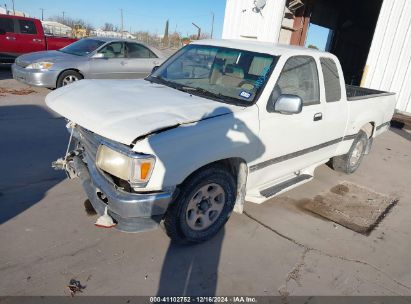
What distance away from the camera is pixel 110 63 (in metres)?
9.59

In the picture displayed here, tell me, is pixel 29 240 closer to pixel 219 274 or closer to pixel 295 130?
pixel 219 274

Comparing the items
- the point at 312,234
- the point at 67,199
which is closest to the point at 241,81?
the point at 312,234

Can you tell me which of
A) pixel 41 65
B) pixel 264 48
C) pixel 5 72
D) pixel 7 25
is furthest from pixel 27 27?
pixel 264 48

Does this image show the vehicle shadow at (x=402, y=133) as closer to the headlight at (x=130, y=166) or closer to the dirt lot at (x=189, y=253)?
the dirt lot at (x=189, y=253)

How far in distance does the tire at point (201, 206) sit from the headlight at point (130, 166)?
43cm

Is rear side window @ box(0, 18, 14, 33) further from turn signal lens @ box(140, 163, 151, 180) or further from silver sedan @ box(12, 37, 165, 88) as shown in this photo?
turn signal lens @ box(140, 163, 151, 180)

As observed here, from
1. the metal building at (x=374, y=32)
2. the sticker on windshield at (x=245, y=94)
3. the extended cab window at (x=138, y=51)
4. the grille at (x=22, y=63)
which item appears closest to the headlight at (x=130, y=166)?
the sticker on windshield at (x=245, y=94)

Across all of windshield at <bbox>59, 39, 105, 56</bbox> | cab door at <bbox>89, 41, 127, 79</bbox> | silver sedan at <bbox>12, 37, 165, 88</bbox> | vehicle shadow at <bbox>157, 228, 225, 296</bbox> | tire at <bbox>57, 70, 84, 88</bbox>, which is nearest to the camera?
vehicle shadow at <bbox>157, 228, 225, 296</bbox>

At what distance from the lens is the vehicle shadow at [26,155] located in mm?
3945

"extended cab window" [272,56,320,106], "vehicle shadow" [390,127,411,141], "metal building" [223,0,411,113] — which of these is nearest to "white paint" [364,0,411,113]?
"metal building" [223,0,411,113]

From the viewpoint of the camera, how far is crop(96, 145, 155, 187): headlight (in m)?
2.66

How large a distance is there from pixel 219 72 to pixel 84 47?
7.04 m

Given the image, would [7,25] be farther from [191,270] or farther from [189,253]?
[191,270]

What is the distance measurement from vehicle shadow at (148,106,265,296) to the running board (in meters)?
0.60
